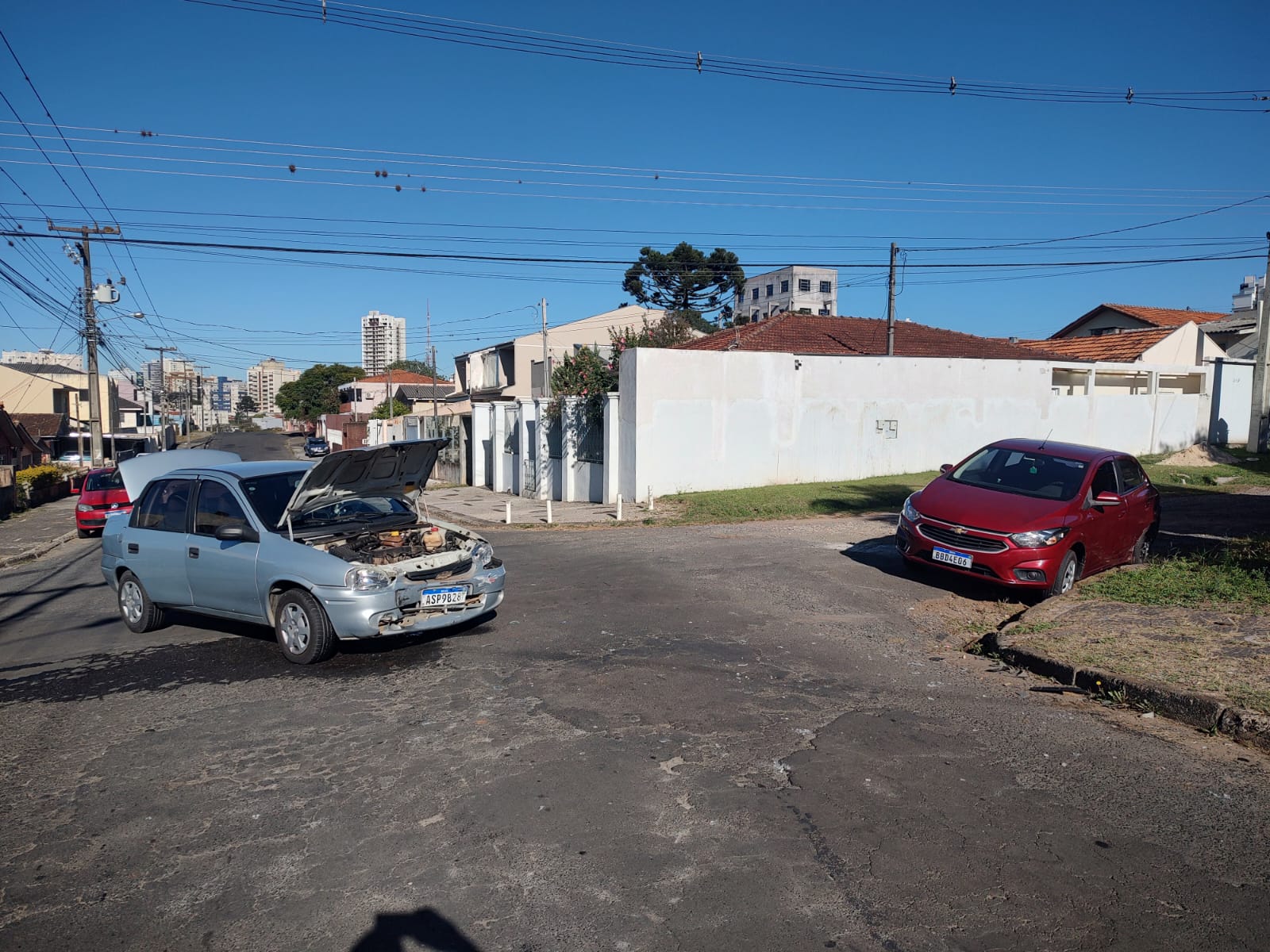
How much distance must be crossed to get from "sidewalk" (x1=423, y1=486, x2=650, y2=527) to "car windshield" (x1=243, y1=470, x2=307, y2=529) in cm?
1011

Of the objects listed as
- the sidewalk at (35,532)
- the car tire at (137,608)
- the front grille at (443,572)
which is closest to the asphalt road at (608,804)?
the front grille at (443,572)

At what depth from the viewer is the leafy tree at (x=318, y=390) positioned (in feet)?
334

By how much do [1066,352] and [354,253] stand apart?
28.7m

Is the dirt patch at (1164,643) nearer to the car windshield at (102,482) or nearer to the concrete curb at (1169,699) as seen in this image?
the concrete curb at (1169,699)

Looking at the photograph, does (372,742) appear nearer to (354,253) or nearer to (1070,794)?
(1070,794)

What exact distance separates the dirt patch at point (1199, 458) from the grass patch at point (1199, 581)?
18292 mm

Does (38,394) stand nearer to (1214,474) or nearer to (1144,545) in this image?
(1214,474)

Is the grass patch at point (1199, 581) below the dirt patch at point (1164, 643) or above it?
above

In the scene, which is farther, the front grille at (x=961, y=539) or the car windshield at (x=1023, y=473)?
the car windshield at (x=1023, y=473)

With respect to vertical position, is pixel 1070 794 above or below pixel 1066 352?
below

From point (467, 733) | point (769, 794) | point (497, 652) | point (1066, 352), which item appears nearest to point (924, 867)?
point (769, 794)

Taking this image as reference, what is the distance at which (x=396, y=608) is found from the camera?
6930mm

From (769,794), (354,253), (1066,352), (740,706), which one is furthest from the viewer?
(1066,352)

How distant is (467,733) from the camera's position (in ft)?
17.7
